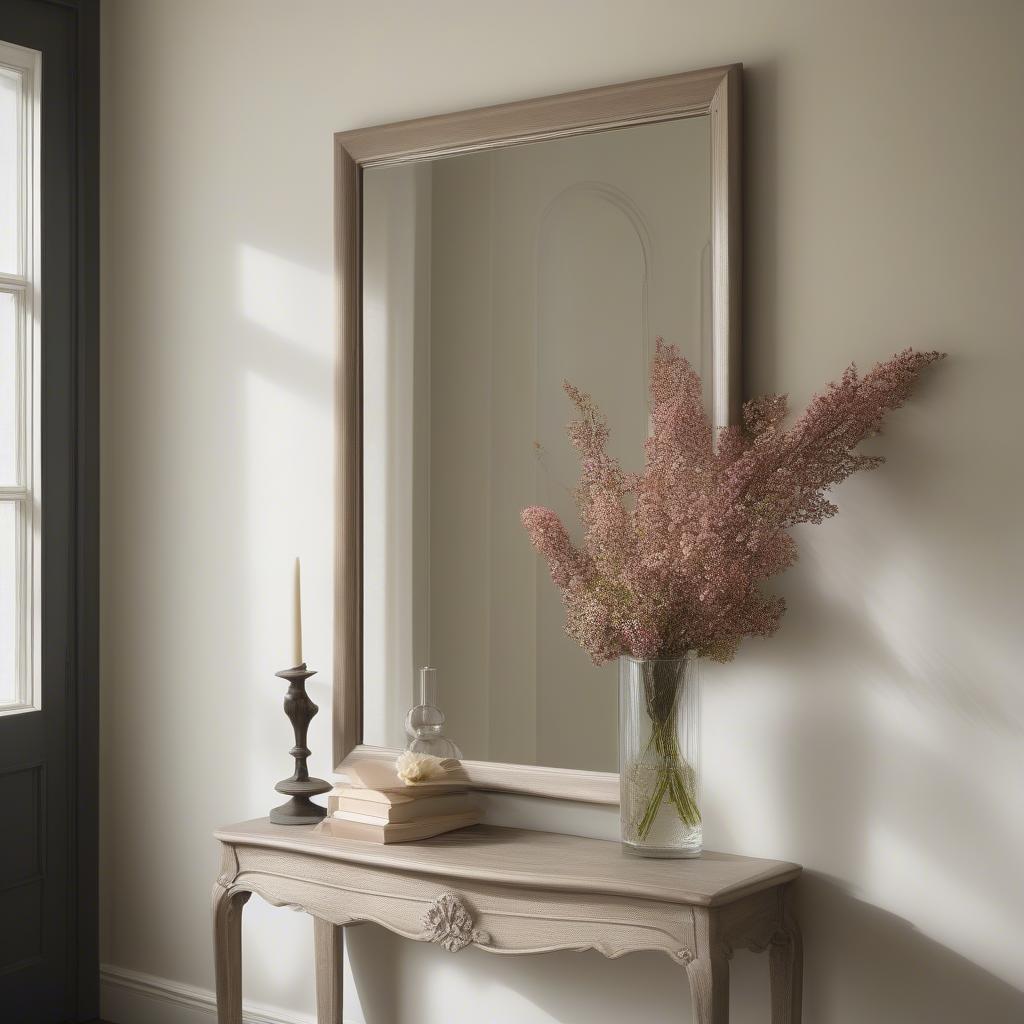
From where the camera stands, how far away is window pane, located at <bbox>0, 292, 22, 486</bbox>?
123 inches

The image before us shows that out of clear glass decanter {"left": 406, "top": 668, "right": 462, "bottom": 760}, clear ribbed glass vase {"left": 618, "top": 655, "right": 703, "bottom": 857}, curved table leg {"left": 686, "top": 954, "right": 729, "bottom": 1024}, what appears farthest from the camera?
clear glass decanter {"left": 406, "top": 668, "right": 462, "bottom": 760}

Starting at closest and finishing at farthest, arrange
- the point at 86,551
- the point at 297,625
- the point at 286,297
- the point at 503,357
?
the point at 503,357, the point at 297,625, the point at 286,297, the point at 86,551

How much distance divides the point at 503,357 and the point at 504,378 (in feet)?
0.14

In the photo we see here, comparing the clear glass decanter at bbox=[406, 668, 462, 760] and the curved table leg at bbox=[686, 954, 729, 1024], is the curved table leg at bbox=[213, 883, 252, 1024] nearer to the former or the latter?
the clear glass decanter at bbox=[406, 668, 462, 760]

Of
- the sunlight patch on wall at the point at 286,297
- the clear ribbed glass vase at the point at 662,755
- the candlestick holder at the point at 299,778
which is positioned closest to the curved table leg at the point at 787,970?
the clear ribbed glass vase at the point at 662,755

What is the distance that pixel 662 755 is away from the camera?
2281 millimetres

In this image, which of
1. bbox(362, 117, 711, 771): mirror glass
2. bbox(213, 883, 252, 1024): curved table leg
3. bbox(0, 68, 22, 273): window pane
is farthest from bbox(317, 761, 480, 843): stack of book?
bbox(0, 68, 22, 273): window pane

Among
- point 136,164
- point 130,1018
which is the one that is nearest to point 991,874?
point 130,1018

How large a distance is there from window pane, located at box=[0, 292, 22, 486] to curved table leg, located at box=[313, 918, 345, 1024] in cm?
135

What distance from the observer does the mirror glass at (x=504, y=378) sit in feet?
8.06

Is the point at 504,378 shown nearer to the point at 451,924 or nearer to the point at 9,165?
the point at 451,924

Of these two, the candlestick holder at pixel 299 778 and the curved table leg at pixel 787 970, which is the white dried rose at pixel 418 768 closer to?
the candlestick holder at pixel 299 778

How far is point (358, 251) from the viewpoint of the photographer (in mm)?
2836

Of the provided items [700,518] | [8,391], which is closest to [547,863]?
[700,518]
